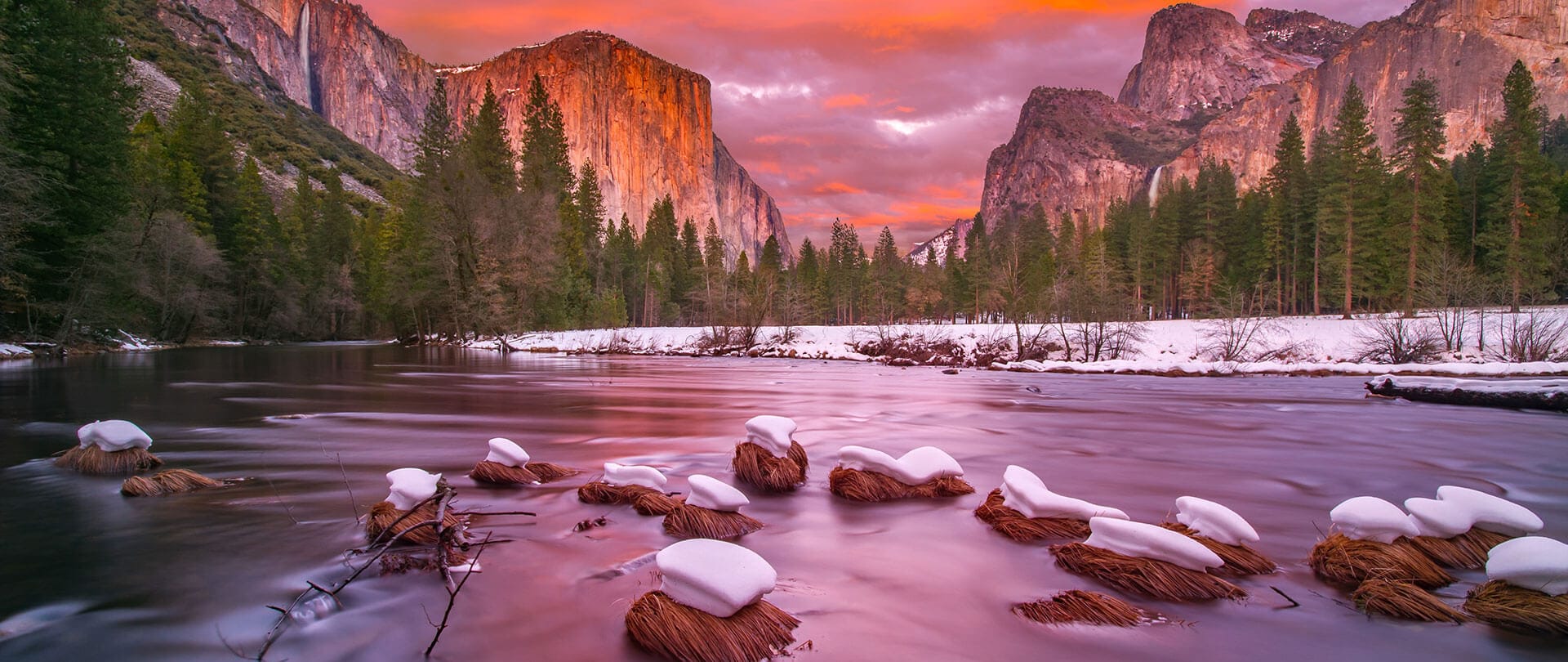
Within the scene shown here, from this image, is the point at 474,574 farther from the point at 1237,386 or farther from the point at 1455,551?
the point at 1237,386

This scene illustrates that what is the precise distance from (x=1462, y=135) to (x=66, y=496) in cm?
20394

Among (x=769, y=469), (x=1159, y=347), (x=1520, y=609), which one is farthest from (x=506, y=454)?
(x=1159, y=347)

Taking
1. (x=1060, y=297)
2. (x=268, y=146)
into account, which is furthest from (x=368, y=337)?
(x=1060, y=297)

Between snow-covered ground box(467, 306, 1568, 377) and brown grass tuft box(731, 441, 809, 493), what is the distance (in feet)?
76.7

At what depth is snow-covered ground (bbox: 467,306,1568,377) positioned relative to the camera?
78.4ft

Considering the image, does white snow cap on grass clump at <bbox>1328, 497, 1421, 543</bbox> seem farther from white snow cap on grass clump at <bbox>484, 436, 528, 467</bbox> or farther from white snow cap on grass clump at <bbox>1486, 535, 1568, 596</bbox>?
white snow cap on grass clump at <bbox>484, 436, 528, 467</bbox>

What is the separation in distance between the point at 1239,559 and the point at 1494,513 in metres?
1.79

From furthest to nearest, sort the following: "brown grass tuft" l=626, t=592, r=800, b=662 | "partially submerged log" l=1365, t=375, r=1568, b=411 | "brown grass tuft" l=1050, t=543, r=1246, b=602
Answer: "partially submerged log" l=1365, t=375, r=1568, b=411, "brown grass tuft" l=1050, t=543, r=1246, b=602, "brown grass tuft" l=626, t=592, r=800, b=662

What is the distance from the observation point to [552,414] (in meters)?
12.2

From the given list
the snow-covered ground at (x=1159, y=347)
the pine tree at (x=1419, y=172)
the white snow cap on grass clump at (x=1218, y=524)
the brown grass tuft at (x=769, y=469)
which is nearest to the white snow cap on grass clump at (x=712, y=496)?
the brown grass tuft at (x=769, y=469)

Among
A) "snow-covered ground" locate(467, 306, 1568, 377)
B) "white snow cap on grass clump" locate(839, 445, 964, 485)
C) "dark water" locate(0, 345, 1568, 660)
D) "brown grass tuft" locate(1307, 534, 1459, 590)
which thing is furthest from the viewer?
"snow-covered ground" locate(467, 306, 1568, 377)

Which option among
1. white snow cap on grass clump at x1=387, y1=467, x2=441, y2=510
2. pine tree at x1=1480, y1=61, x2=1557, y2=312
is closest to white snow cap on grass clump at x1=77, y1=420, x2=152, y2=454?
white snow cap on grass clump at x1=387, y1=467, x2=441, y2=510

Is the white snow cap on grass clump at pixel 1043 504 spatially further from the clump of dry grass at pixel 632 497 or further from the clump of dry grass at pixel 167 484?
the clump of dry grass at pixel 167 484

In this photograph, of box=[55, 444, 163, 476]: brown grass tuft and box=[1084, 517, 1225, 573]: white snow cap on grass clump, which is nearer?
box=[1084, 517, 1225, 573]: white snow cap on grass clump
